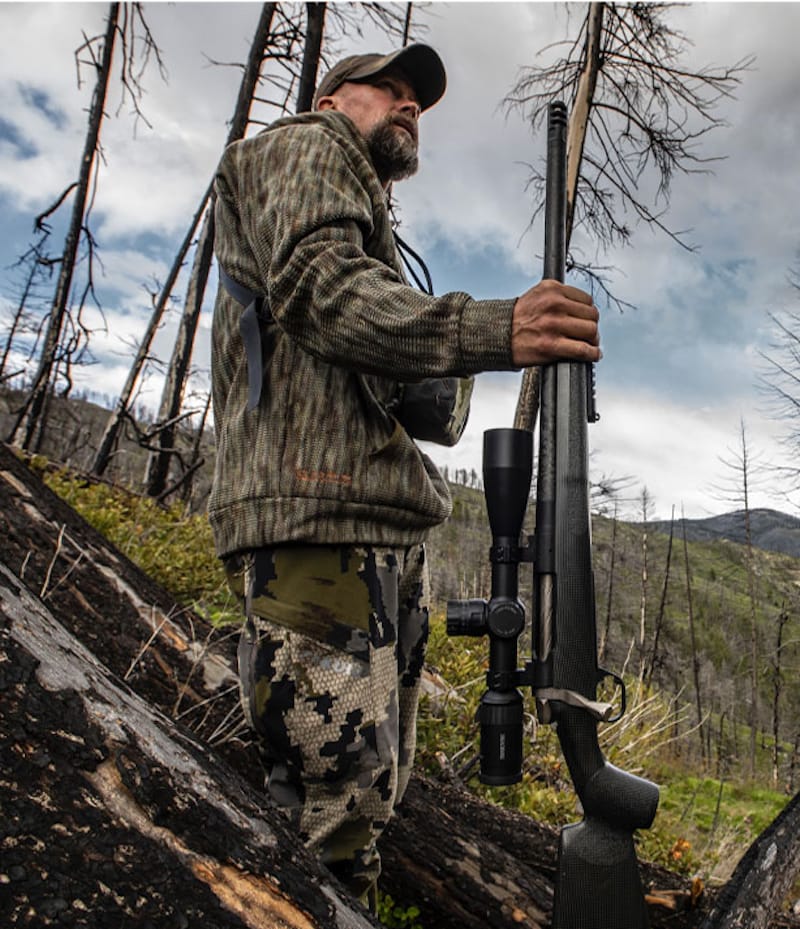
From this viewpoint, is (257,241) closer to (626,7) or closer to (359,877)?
(359,877)

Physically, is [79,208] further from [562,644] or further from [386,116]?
[562,644]

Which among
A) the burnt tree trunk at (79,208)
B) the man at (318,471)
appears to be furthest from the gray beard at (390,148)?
the burnt tree trunk at (79,208)

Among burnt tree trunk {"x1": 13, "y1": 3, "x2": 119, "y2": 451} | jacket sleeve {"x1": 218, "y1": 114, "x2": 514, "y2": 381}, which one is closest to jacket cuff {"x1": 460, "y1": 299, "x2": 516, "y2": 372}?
jacket sleeve {"x1": 218, "y1": 114, "x2": 514, "y2": 381}

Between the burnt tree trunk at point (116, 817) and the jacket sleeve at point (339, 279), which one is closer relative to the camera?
the burnt tree trunk at point (116, 817)

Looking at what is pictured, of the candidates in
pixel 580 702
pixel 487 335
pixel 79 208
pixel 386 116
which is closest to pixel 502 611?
pixel 580 702

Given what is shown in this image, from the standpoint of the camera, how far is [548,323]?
1373mm

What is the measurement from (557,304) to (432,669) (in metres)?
5.25

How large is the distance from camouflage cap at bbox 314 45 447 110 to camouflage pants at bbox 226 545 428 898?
1561 millimetres

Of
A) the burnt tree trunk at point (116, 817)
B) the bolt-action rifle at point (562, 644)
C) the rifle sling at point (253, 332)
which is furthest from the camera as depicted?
the rifle sling at point (253, 332)

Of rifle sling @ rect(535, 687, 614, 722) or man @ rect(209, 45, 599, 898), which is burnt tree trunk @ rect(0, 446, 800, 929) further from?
rifle sling @ rect(535, 687, 614, 722)

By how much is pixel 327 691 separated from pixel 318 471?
55 cm

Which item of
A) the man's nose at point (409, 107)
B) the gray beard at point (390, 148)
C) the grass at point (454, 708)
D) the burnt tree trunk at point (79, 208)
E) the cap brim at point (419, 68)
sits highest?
the burnt tree trunk at point (79, 208)

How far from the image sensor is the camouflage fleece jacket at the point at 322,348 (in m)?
1.42

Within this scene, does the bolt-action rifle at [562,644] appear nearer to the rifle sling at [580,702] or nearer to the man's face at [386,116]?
the rifle sling at [580,702]
